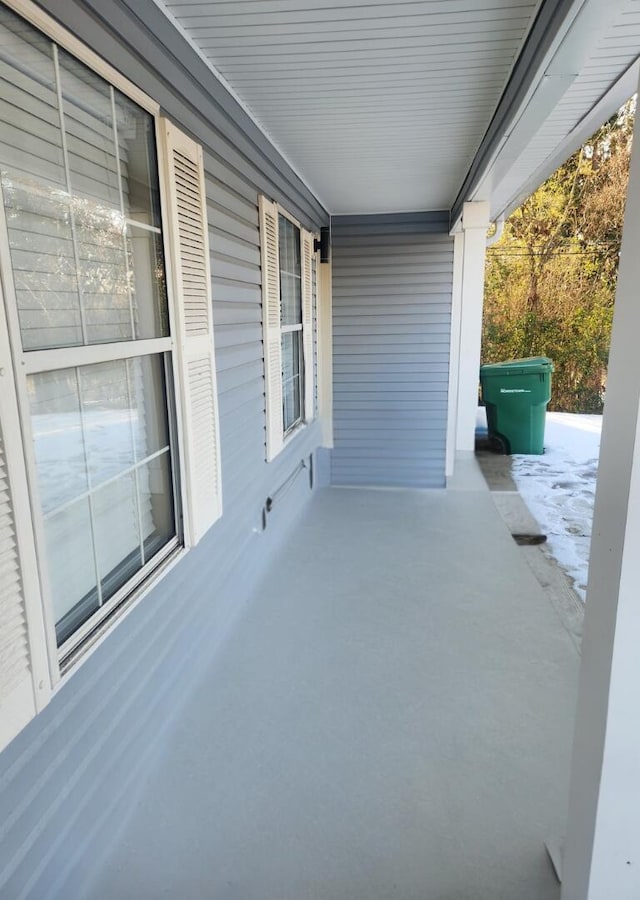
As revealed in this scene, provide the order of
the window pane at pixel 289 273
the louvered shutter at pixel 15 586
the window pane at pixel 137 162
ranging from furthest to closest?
the window pane at pixel 289 273, the window pane at pixel 137 162, the louvered shutter at pixel 15 586

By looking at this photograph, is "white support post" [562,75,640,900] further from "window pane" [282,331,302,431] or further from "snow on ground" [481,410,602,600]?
"window pane" [282,331,302,431]

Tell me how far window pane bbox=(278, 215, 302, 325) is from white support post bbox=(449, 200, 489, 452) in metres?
1.69

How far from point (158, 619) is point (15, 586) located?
932 mm

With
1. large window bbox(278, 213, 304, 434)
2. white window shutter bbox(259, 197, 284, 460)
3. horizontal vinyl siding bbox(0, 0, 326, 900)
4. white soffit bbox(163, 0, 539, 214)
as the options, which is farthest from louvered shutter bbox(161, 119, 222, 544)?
large window bbox(278, 213, 304, 434)

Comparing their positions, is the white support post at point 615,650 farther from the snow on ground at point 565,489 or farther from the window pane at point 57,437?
the snow on ground at point 565,489

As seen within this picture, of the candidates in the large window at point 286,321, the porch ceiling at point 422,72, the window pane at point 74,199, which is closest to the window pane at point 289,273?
the large window at point 286,321

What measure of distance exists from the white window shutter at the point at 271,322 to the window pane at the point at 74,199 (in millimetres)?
1509

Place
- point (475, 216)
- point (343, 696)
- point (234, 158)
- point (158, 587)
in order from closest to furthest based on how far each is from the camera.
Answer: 1. point (158, 587)
2. point (343, 696)
3. point (234, 158)
4. point (475, 216)

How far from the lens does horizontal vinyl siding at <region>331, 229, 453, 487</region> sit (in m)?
5.30

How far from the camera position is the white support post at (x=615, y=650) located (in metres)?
1.02

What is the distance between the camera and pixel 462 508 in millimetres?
5004

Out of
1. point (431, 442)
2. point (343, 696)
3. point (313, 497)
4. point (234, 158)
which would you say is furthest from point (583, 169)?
point (343, 696)

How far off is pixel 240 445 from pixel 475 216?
2601 millimetres

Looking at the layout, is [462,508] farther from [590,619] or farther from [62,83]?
[62,83]
